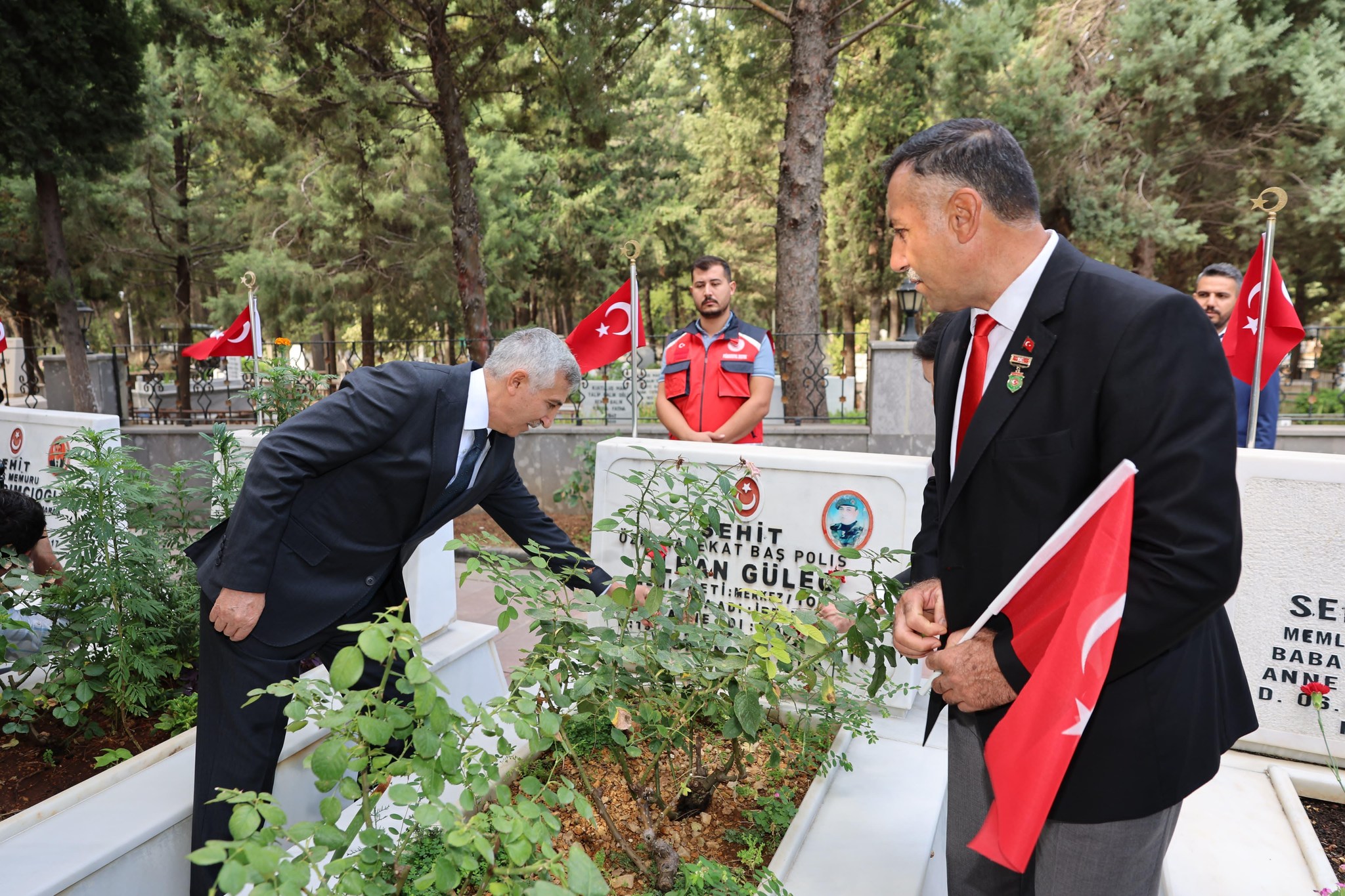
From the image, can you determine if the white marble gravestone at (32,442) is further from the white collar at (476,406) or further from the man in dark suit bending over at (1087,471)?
the man in dark suit bending over at (1087,471)

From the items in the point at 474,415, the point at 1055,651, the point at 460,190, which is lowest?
the point at 1055,651

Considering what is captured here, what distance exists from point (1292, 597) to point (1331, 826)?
81 cm

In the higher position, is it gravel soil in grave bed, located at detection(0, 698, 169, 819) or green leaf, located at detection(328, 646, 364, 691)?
green leaf, located at detection(328, 646, 364, 691)

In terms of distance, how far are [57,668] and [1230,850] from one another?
148 inches

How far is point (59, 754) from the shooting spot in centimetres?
283

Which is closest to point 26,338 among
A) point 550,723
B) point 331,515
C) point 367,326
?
point 367,326

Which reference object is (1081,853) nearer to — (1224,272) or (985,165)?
(985,165)

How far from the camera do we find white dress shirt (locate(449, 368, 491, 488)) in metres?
2.53

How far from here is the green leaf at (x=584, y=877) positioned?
3.86ft

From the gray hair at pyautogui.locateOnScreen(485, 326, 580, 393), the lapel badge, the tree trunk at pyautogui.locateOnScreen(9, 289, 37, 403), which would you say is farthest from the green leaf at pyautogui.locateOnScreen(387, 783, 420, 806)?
the tree trunk at pyautogui.locateOnScreen(9, 289, 37, 403)

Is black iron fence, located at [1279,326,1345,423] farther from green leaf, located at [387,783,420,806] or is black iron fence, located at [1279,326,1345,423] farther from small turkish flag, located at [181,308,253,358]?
green leaf, located at [387,783,420,806]

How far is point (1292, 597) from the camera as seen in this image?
120 inches

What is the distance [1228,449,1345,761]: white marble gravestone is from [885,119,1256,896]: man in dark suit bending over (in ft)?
6.24

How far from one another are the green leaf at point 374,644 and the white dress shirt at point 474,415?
4.42ft
